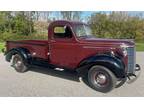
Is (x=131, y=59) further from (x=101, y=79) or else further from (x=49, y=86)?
(x=49, y=86)

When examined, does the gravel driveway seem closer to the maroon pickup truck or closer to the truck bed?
the maroon pickup truck

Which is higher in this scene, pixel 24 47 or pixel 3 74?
pixel 24 47

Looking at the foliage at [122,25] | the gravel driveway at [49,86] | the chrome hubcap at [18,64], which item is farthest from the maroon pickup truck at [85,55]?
the foliage at [122,25]

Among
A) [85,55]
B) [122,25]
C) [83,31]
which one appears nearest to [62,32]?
[83,31]

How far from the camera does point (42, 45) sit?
7008 millimetres

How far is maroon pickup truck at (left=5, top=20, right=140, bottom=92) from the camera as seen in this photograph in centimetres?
555

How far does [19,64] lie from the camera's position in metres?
7.73

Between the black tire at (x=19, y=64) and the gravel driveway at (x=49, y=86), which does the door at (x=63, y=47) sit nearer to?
the gravel driveway at (x=49, y=86)

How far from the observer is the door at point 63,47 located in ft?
20.5
